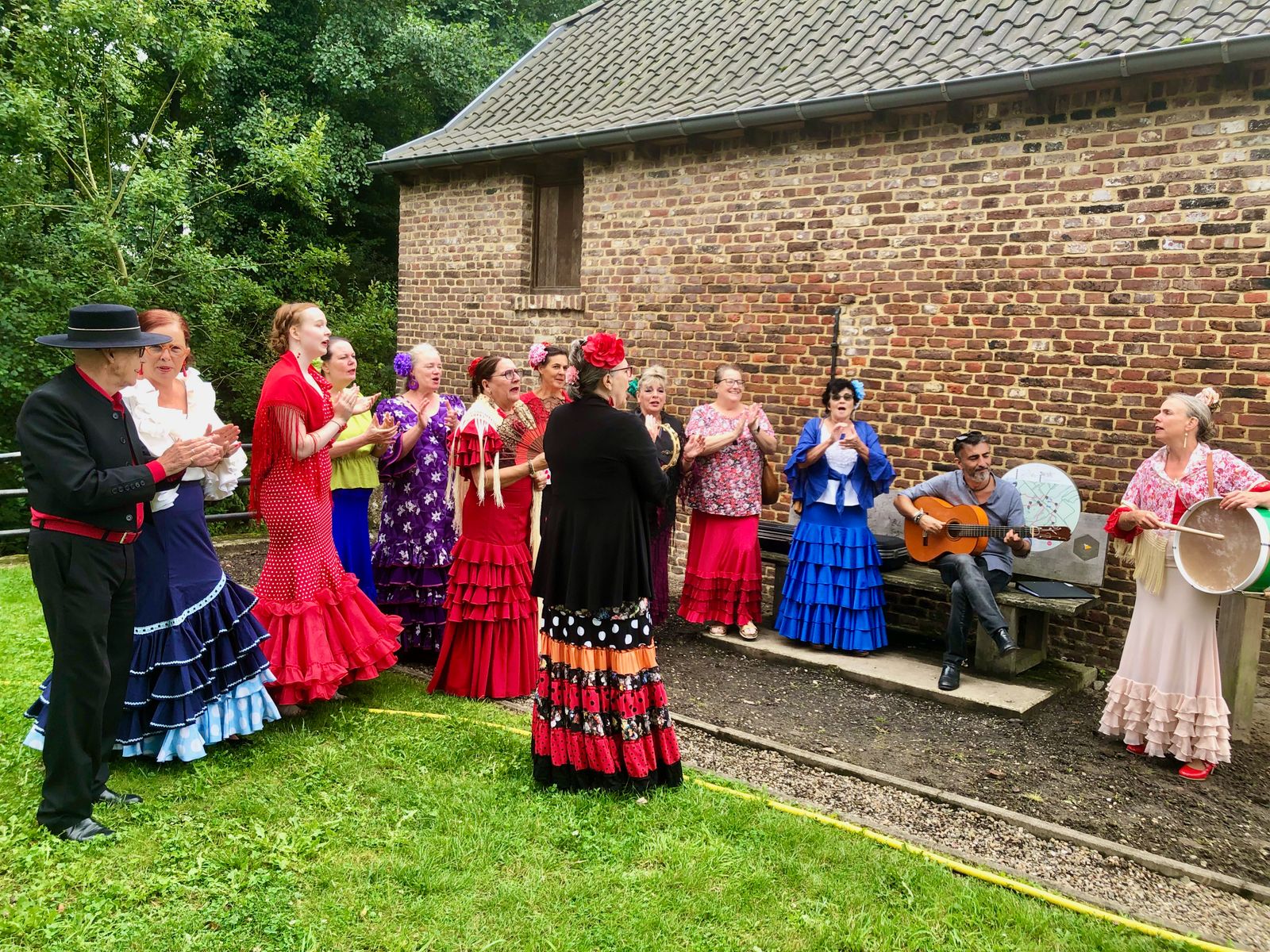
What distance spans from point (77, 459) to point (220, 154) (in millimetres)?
13454

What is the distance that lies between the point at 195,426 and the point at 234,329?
8.94 metres

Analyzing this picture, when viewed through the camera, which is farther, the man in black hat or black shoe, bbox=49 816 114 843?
black shoe, bbox=49 816 114 843

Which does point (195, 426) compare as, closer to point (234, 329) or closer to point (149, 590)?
point (149, 590)

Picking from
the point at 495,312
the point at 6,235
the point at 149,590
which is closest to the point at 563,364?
the point at 149,590

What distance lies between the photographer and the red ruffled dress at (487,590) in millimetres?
5676

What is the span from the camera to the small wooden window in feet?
33.9

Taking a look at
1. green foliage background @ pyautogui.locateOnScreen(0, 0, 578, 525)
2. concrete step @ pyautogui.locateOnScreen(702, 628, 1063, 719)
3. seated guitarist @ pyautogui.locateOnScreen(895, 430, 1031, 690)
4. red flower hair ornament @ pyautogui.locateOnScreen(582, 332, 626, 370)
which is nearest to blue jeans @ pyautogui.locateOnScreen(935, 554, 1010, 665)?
seated guitarist @ pyautogui.locateOnScreen(895, 430, 1031, 690)

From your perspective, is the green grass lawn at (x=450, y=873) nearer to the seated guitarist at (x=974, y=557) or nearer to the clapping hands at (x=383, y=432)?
the clapping hands at (x=383, y=432)

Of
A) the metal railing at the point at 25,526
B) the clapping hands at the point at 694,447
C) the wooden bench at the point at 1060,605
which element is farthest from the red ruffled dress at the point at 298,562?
the wooden bench at the point at 1060,605

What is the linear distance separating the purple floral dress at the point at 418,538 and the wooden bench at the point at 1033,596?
3246mm

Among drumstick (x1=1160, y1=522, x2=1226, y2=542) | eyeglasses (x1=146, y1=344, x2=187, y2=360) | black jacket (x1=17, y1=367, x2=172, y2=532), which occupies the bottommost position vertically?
drumstick (x1=1160, y1=522, x2=1226, y2=542)

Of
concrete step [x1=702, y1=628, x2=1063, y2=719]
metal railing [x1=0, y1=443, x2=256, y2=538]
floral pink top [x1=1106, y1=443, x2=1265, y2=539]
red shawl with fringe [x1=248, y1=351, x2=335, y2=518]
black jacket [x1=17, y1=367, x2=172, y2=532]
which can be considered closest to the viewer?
black jacket [x1=17, y1=367, x2=172, y2=532]

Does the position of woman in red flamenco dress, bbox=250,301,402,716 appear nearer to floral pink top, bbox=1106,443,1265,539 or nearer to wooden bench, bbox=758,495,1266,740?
wooden bench, bbox=758,495,1266,740

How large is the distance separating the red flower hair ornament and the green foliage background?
8757mm
